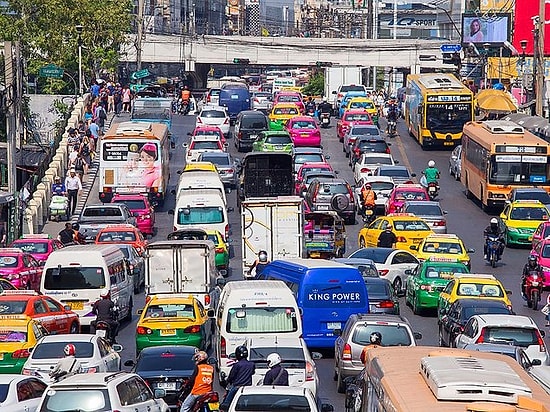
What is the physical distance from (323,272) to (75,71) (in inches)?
2270

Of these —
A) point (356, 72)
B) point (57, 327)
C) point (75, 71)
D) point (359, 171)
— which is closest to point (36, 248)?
point (57, 327)

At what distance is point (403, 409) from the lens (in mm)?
11742

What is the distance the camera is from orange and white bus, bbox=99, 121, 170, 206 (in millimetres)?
47594

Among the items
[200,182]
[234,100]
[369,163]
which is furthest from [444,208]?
[234,100]

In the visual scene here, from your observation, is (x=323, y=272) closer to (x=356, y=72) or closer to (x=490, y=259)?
(x=490, y=259)

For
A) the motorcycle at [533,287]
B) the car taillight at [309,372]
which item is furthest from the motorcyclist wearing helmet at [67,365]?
the motorcycle at [533,287]

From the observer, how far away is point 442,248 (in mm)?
36062

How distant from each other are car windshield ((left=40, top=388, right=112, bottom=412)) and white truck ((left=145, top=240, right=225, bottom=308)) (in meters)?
13.3

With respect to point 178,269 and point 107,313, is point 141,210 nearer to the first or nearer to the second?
point 178,269

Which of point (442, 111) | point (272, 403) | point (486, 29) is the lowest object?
point (442, 111)

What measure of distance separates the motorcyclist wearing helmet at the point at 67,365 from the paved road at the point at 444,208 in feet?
13.5

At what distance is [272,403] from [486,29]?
3239 inches

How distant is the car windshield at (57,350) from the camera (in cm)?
2250

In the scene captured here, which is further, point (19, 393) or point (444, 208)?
point (444, 208)
